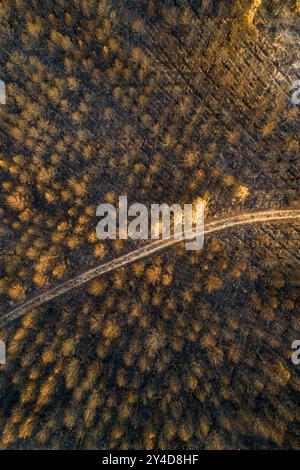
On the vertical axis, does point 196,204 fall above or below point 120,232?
above

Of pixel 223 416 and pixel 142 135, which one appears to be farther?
pixel 142 135

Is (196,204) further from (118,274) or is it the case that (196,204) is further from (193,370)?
(193,370)

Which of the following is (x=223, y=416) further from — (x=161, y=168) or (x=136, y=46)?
(x=136, y=46)

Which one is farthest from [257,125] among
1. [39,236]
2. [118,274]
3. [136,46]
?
[39,236]

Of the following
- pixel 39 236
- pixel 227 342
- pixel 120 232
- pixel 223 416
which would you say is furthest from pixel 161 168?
pixel 223 416
